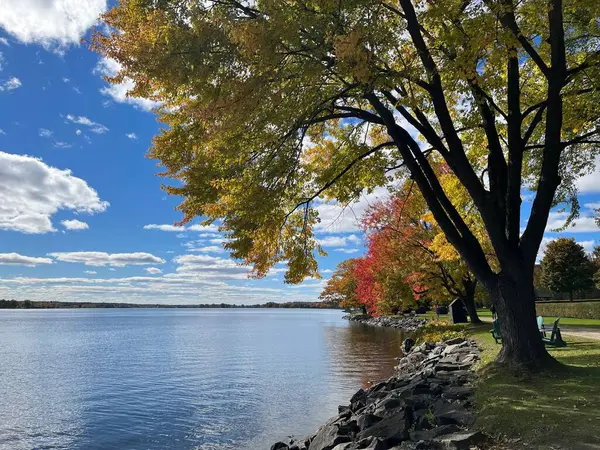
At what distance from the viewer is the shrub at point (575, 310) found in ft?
111

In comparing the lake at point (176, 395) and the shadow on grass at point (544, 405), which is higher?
the shadow on grass at point (544, 405)

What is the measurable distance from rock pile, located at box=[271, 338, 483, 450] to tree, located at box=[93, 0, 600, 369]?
80.3 inches

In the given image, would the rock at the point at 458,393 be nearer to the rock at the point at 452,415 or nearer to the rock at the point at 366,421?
the rock at the point at 452,415

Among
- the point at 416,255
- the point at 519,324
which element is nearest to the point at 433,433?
the point at 519,324

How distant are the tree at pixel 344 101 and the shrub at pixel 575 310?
Result: 978 inches

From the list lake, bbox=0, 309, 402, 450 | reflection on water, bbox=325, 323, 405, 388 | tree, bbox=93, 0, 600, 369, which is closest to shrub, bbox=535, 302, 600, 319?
reflection on water, bbox=325, 323, 405, 388

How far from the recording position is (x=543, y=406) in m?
8.07

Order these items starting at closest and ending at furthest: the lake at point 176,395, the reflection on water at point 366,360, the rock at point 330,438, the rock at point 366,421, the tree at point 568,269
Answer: the rock at point 330,438 < the rock at point 366,421 < the lake at point 176,395 < the reflection on water at point 366,360 < the tree at point 568,269

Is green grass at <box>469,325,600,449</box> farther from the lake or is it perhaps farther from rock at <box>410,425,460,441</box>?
the lake

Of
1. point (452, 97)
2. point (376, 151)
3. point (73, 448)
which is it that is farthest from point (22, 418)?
point (452, 97)

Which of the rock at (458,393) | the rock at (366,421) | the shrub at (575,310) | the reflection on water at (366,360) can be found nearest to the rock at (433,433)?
the rock at (366,421)

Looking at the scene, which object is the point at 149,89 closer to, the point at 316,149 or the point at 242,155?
the point at 242,155

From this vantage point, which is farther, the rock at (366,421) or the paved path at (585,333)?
the paved path at (585,333)

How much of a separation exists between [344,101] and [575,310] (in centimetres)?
3212
